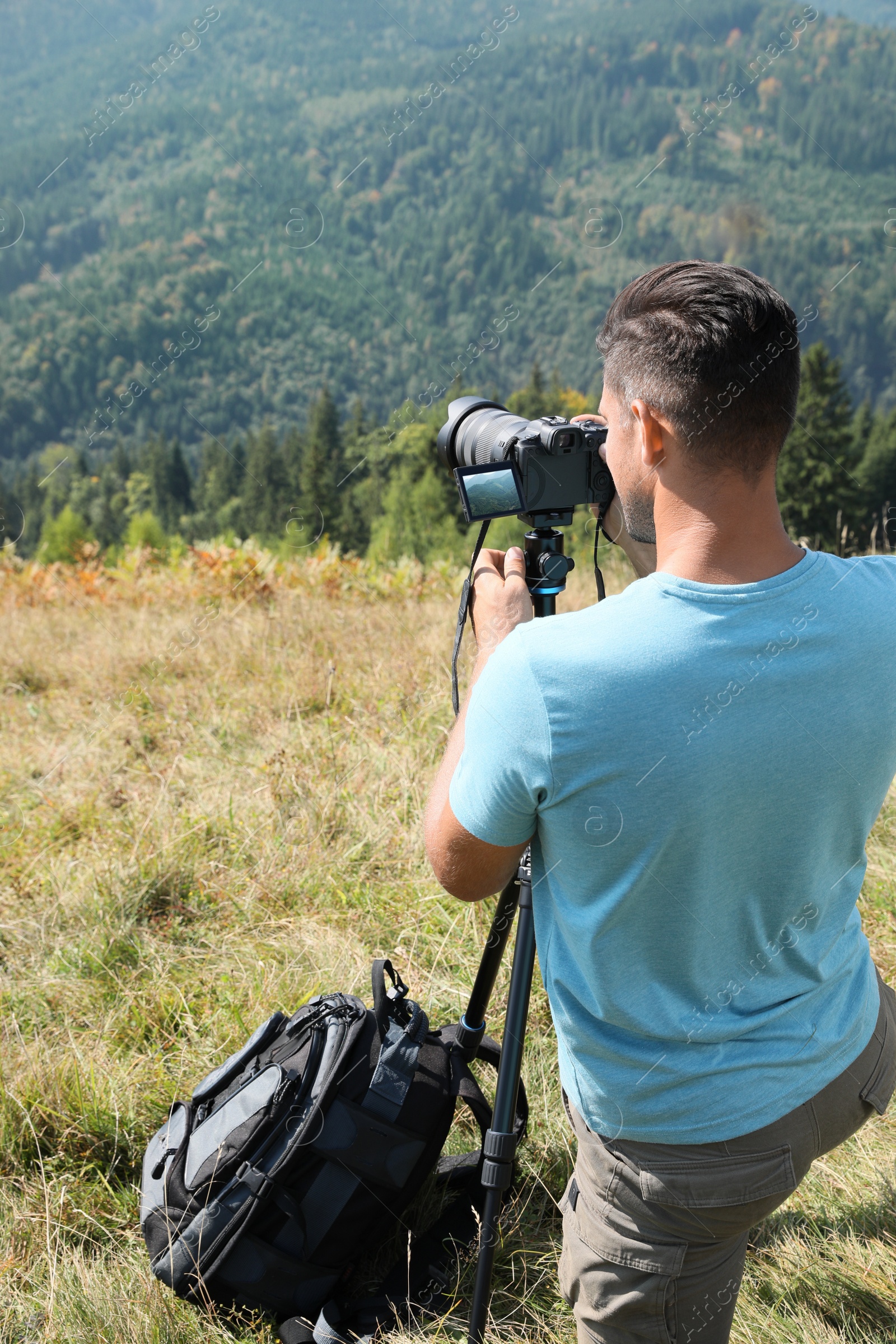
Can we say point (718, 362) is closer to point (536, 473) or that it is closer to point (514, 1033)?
point (536, 473)

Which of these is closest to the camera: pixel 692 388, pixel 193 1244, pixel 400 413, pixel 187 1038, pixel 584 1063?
pixel 692 388

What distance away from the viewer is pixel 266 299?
517 feet

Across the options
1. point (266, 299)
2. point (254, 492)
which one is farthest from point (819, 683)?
point (266, 299)

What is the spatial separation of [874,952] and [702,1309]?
1.41m

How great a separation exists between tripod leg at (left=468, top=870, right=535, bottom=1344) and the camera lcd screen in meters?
0.62

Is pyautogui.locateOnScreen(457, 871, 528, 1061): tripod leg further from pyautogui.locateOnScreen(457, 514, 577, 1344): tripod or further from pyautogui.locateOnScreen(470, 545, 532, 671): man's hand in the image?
pyautogui.locateOnScreen(470, 545, 532, 671): man's hand

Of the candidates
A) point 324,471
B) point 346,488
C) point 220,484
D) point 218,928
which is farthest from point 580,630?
point 220,484

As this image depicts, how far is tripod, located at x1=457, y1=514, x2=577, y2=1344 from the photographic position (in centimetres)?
138

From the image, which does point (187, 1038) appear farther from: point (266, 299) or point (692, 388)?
point (266, 299)

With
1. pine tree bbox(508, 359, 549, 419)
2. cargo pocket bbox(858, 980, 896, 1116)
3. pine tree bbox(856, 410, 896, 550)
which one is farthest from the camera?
pine tree bbox(856, 410, 896, 550)

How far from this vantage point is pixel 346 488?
47.0 metres

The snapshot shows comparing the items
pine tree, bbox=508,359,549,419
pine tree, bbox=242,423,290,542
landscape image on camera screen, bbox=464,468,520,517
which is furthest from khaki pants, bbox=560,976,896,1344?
pine tree, bbox=242,423,290,542

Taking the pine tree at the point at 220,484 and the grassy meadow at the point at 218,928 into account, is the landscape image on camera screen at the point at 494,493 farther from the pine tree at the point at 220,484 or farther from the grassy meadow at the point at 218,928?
the pine tree at the point at 220,484

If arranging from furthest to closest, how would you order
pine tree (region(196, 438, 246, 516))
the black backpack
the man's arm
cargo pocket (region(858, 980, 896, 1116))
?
pine tree (region(196, 438, 246, 516)) < the black backpack < cargo pocket (region(858, 980, 896, 1116)) < the man's arm
